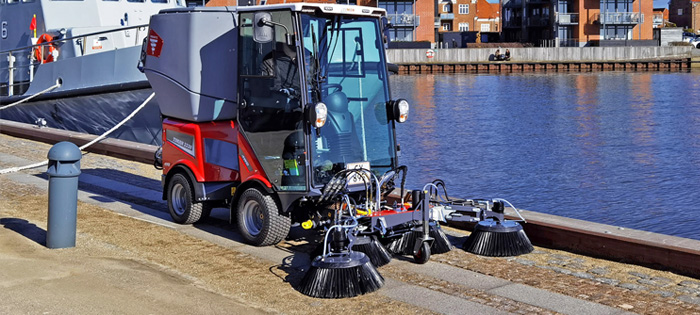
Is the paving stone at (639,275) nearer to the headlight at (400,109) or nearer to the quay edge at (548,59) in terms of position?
the headlight at (400,109)

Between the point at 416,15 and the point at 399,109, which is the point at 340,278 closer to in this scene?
the point at 399,109

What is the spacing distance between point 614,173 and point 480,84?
43.4 m

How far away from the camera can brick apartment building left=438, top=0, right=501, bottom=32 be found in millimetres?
138750

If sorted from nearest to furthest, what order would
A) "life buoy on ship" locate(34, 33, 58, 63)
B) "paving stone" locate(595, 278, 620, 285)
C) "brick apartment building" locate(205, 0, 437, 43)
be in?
"paving stone" locate(595, 278, 620, 285) → "life buoy on ship" locate(34, 33, 58, 63) → "brick apartment building" locate(205, 0, 437, 43)

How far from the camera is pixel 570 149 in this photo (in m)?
30.2

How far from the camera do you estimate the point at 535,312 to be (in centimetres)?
756

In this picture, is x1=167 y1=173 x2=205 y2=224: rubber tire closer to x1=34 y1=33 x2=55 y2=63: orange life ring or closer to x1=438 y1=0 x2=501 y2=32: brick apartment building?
x1=34 y1=33 x2=55 y2=63: orange life ring

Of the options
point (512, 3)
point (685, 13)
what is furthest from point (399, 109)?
point (685, 13)

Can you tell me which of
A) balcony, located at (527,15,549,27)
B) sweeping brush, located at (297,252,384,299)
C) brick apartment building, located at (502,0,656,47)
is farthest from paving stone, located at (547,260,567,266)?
balcony, located at (527,15,549,27)

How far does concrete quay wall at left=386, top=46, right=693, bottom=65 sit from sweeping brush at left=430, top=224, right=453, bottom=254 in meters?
79.8

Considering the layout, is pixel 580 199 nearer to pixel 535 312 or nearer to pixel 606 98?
pixel 535 312

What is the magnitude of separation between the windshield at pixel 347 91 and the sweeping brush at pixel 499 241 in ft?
4.42

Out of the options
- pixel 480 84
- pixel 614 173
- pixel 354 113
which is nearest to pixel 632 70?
pixel 480 84

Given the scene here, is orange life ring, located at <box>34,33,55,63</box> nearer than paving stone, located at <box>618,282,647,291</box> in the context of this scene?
No
